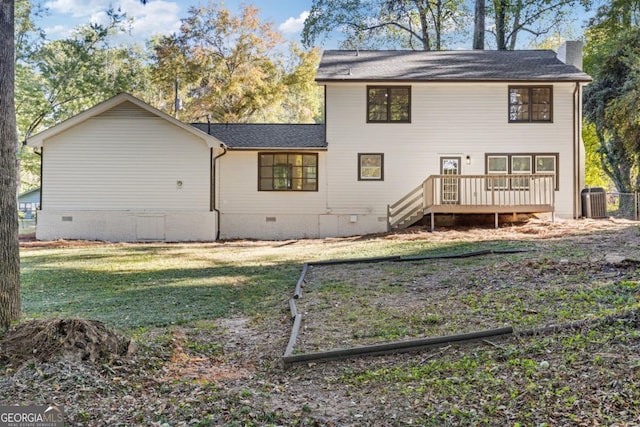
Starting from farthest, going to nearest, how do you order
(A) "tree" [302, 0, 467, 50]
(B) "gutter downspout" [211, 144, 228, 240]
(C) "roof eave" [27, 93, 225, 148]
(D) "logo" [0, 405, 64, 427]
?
(A) "tree" [302, 0, 467, 50] < (B) "gutter downspout" [211, 144, 228, 240] < (C) "roof eave" [27, 93, 225, 148] < (D) "logo" [0, 405, 64, 427]

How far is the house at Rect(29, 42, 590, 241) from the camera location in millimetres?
15633

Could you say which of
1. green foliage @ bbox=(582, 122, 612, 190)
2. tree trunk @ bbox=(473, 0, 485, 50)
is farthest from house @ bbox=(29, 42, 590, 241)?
green foliage @ bbox=(582, 122, 612, 190)

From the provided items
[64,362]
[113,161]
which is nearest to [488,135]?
[113,161]

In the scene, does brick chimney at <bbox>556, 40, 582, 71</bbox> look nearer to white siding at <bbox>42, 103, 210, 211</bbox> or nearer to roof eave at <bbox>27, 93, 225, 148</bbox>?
roof eave at <bbox>27, 93, 225, 148</bbox>

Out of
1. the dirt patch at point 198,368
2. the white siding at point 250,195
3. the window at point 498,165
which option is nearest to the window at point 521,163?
the window at point 498,165

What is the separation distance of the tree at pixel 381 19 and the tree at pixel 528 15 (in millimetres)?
2267

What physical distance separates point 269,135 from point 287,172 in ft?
5.60

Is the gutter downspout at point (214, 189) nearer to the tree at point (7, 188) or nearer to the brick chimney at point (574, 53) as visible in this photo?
the tree at point (7, 188)

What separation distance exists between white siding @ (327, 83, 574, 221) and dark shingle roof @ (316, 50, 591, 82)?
1.24ft

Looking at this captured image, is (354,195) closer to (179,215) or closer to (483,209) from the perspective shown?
(483,209)

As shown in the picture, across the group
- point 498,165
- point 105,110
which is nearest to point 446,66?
point 498,165

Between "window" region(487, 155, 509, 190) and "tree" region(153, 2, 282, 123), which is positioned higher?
"tree" region(153, 2, 282, 123)

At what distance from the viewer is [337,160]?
16.3m

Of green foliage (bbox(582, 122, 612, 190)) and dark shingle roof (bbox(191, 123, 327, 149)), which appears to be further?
green foliage (bbox(582, 122, 612, 190))
